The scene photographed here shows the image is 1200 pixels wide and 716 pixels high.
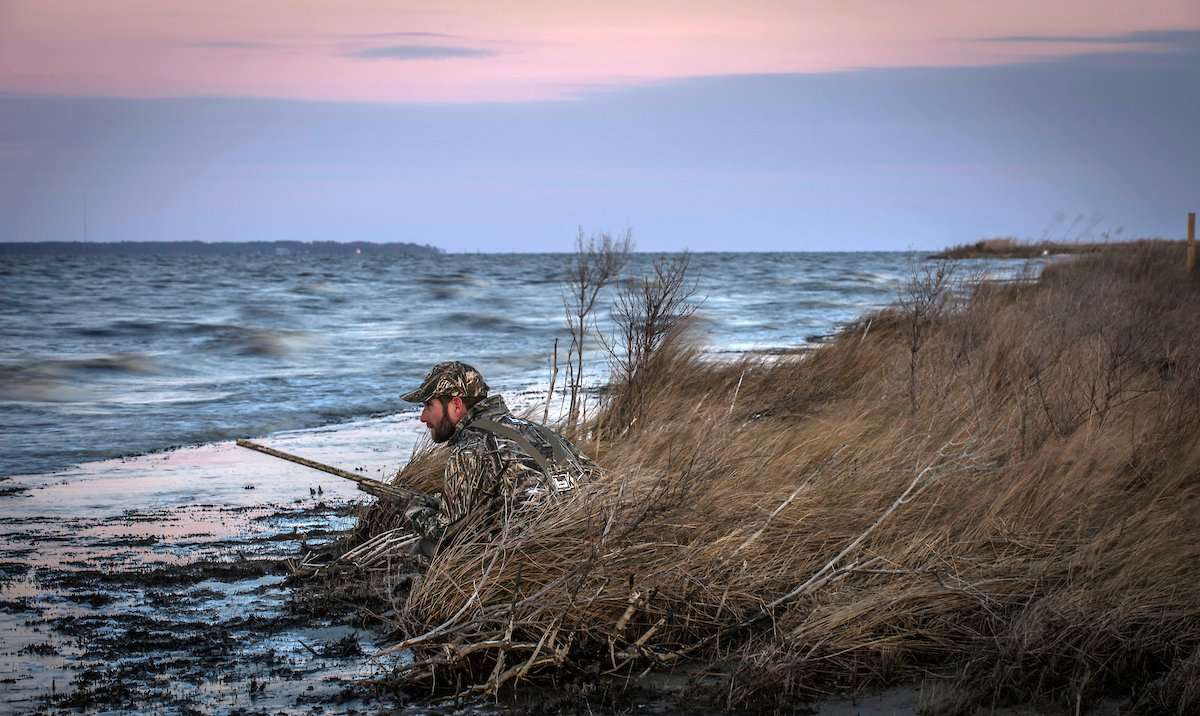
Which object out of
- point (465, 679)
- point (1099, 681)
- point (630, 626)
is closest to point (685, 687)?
point (630, 626)

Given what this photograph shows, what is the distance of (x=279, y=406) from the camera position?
576 inches

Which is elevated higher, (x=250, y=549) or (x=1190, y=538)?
(x=1190, y=538)

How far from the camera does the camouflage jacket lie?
5.21m

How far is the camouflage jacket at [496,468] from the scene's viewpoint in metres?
5.21

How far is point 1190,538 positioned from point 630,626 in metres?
2.44

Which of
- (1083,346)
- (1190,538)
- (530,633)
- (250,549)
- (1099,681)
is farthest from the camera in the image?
(1083,346)

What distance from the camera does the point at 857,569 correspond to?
15.4 feet

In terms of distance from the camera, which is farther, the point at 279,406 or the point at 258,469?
the point at 279,406

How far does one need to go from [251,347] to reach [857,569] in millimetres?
20568

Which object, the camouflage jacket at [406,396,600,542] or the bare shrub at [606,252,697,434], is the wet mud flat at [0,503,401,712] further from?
the bare shrub at [606,252,697,434]

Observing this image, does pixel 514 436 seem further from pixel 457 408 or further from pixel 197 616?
pixel 197 616

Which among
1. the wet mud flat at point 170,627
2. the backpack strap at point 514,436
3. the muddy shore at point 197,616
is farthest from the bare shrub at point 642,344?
the backpack strap at point 514,436

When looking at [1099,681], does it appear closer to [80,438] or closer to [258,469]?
[258,469]

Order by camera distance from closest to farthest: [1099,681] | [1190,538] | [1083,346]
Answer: [1099,681]
[1190,538]
[1083,346]
